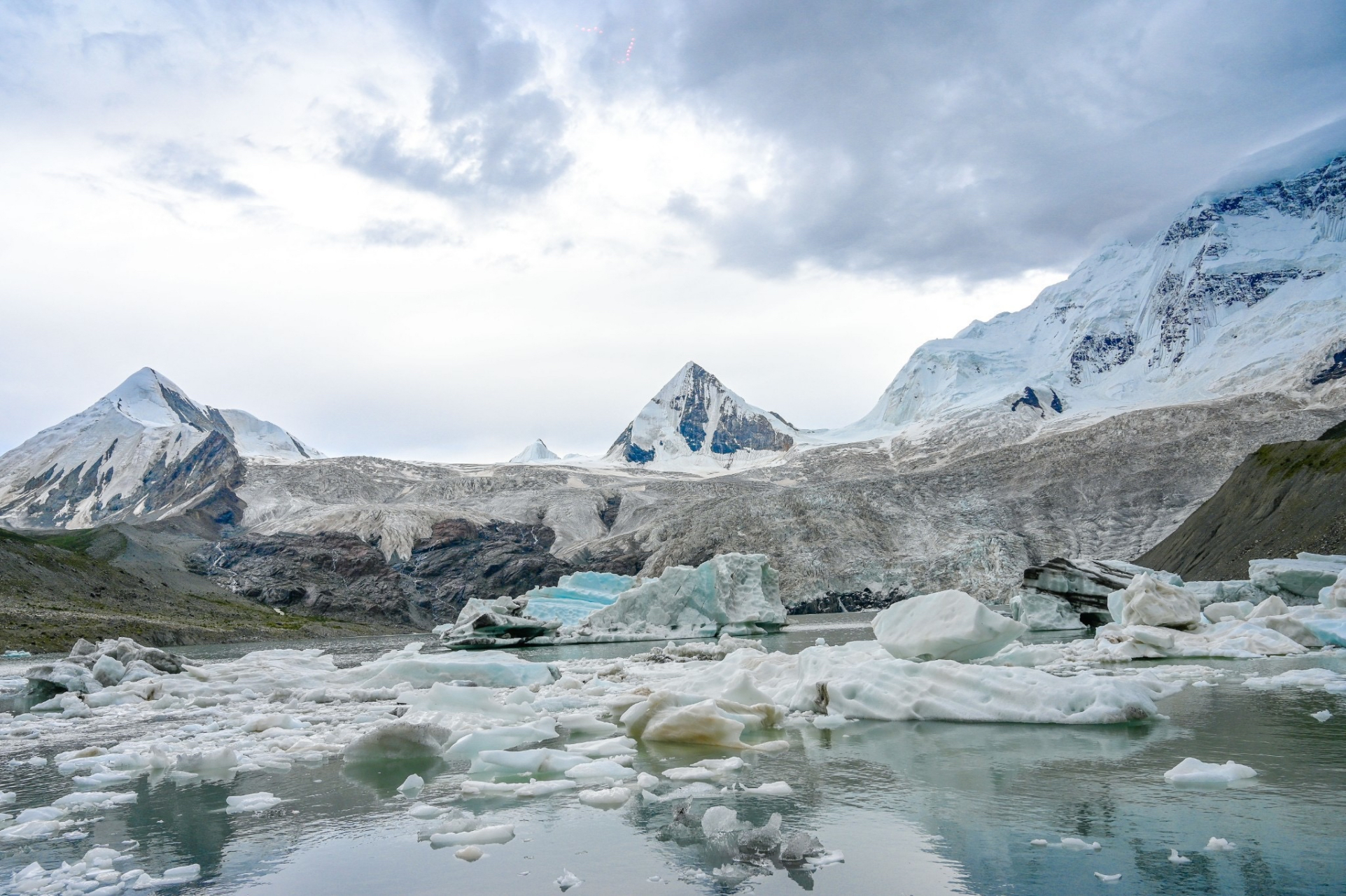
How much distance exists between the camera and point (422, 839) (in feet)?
17.8

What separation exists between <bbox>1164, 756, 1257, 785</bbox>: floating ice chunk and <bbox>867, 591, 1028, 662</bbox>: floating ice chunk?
5.75 m

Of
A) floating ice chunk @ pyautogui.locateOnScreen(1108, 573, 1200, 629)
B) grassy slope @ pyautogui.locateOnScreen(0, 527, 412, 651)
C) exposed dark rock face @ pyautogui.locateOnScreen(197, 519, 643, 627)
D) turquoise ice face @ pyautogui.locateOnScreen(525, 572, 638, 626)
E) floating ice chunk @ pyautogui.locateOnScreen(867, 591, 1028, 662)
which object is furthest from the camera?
exposed dark rock face @ pyautogui.locateOnScreen(197, 519, 643, 627)

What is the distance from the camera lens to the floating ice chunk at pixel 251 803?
6.34 metres

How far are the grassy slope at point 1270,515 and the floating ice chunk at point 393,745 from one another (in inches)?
1259

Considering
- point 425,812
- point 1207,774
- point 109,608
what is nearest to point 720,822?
point 425,812

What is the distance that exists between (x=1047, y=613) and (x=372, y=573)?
43694 mm

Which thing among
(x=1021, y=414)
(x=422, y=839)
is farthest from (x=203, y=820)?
(x=1021, y=414)

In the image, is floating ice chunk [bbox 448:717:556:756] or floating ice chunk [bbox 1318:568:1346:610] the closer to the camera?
floating ice chunk [bbox 448:717:556:756]

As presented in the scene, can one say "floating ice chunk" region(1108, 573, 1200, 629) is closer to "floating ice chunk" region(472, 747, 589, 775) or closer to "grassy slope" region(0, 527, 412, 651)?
"floating ice chunk" region(472, 747, 589, 775)

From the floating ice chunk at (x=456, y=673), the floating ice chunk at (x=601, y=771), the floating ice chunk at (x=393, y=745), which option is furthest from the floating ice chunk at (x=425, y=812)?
the floating ice chunk at (x=456, y=673)

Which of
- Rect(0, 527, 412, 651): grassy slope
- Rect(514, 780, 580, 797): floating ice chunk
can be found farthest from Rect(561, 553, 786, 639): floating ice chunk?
Rect(514, 780, 580, 797): floating ice chunk

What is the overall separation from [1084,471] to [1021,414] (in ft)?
191

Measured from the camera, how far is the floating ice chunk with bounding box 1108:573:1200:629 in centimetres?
1850

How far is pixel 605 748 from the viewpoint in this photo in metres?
8.28
